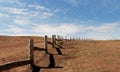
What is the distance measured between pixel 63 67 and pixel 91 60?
9.63 ft

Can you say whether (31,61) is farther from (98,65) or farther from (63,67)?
(98,65)

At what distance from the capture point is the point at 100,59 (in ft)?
58.0

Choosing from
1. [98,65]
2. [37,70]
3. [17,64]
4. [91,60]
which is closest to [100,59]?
[91,60]

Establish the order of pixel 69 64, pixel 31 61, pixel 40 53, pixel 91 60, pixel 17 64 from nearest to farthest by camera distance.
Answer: pixel 17 64, pixel 31 61, pixel 69 64, pixel 91 60, pixel 40 53

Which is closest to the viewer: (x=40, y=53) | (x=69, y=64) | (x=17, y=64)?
(x=17, y=64)

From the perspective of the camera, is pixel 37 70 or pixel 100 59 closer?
pixel 37 70

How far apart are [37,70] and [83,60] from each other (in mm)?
4340

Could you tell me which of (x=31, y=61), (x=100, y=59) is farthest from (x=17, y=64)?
(x=100, y=59)

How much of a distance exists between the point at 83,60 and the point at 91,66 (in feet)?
7.56

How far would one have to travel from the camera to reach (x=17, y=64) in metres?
11.9

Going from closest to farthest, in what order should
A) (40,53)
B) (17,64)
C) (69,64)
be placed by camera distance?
(17,64), (69,64), (40,53)

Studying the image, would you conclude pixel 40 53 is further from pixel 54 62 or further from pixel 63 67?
pixel 63 67

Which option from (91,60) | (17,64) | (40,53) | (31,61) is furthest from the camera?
(40,53)

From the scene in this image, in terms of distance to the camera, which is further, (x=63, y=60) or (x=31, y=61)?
(x=63, y=60)
